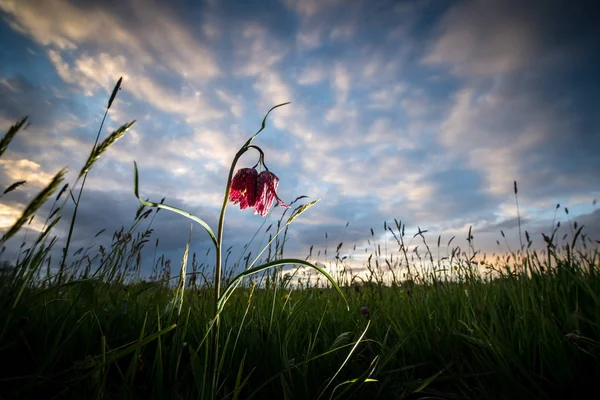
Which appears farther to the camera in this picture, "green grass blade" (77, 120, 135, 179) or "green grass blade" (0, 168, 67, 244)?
"green grass blade" (77, 120, 135, 179)

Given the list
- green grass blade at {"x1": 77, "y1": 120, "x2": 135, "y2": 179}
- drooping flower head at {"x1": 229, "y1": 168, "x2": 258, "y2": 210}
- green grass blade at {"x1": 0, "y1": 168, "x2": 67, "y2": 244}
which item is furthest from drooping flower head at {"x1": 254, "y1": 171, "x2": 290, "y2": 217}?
green grass blade at {"x1": 0, "y1": 168, "x2": 67, "y2": 244}

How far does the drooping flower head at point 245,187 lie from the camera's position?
2334mm

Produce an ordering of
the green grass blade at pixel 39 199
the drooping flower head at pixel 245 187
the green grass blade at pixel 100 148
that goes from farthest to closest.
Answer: the drooping flower head at pixel 245 187, the green grass blade at pixel 100 148, the green grass blade at pixel 39 199

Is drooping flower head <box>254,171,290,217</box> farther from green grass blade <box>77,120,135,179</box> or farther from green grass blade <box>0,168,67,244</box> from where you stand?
green grass blade <box>0,168,67,244</box>

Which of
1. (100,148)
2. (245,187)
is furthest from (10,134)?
(245,187)

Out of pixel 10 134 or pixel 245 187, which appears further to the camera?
pixel 245 187

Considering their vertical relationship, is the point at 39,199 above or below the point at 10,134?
below

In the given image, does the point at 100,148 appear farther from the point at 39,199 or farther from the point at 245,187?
the point at 245,187

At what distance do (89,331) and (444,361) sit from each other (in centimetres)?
208

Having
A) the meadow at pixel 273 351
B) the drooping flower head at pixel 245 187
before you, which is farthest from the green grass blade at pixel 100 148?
the drooping flower head at pixel 245 187

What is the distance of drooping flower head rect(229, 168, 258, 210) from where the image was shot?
2334 mm

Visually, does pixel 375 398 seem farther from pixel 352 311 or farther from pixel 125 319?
pixel 125 319

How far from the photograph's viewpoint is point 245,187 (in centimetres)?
237

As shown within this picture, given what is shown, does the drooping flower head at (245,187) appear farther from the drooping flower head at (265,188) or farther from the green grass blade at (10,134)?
the green grass blade at (10,134)
